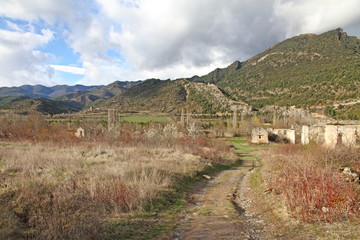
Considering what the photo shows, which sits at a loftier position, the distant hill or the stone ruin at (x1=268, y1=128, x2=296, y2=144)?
the distant hill

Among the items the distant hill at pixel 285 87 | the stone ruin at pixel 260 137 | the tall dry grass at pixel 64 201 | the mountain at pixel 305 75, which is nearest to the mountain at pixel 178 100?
the distant hill at pixel 285 87

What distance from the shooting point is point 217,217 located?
7.52 metres

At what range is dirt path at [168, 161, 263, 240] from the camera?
19.9 ft

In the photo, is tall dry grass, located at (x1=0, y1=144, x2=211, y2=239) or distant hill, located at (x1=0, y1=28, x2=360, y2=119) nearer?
tall dry grass, located at (x1=0, y1=144, x2=211, y2=239)

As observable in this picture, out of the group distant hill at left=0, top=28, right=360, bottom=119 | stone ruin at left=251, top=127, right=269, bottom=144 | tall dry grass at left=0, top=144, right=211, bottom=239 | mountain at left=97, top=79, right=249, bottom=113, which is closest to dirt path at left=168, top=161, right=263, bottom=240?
tall dry grass at left=0, top=144, right=211, bottom=239

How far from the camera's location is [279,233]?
5965 millimetres

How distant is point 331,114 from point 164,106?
209ft

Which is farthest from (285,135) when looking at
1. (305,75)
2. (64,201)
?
(305,75)

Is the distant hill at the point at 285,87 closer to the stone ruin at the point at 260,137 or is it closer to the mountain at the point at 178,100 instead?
the mountain at the point at 178,100

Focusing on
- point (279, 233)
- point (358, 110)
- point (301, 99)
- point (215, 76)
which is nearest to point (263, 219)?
point (279, 233)

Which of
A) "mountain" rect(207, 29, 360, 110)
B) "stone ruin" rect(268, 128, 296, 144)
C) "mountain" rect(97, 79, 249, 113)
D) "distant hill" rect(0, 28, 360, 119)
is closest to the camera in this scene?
"stone ruin" rect(268, 128, 296, 144)

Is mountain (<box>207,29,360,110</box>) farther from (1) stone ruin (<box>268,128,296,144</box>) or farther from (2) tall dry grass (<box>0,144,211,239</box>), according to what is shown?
(2) tall dry grass (<box>0,144,211,239</box>)

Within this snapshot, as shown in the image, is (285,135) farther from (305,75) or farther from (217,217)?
(305,75)

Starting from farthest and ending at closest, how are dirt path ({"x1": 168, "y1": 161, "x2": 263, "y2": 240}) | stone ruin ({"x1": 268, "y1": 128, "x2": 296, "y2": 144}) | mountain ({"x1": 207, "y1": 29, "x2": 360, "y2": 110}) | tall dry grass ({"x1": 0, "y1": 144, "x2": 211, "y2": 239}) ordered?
1. mountain ({"x1": 207, "y1": 29, "x2": 360, "y2": 110})
2. stone ruin ({"x1": 268, "y1": 128, "x2": 296, "y2": 144})
3. dirt path ({"x1": 168, "y1": 161, "x2": 263, "y2": 240})
4. tall dry grass ({"x1": 0, "y1": 144, "x2": 211, "y2": 239})
